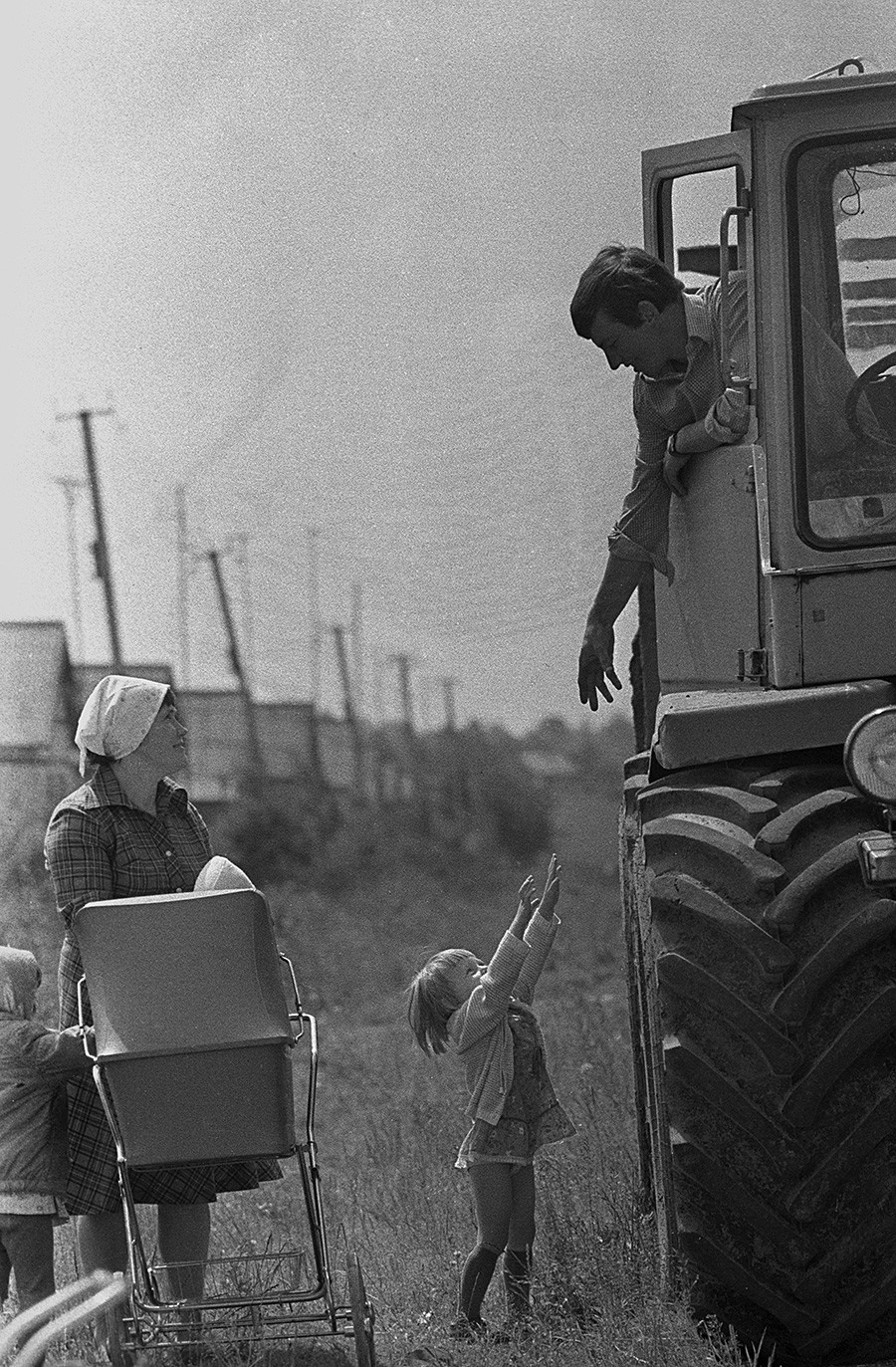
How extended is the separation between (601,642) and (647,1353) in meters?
2.07

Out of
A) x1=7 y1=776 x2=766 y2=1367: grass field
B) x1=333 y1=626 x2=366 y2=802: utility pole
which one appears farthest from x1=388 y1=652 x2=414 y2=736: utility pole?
x1=7 y1=776 x2=766 y2=1367: grass field

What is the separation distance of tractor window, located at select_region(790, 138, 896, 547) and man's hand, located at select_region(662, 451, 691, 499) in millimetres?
775

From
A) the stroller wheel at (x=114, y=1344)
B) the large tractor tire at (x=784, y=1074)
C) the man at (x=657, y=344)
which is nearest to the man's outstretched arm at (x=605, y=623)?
the man at (x=657, y=344)

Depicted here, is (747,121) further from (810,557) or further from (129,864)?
(129,864)

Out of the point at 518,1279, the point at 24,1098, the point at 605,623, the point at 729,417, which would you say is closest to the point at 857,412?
the point at 729,417

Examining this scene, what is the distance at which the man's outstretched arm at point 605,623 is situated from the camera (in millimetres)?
5848

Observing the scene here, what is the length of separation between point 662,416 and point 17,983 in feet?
7.19

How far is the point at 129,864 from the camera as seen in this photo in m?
5.39

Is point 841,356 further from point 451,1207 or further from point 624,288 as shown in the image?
point 451,1207

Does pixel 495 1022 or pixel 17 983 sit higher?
pixel 17 983

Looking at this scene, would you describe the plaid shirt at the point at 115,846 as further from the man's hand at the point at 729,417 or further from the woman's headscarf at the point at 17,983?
the man's hand at the point at 729,417

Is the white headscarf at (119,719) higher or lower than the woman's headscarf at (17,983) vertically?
higher

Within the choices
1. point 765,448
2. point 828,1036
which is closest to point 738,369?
point 765,448

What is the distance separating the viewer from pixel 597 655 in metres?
5.98
